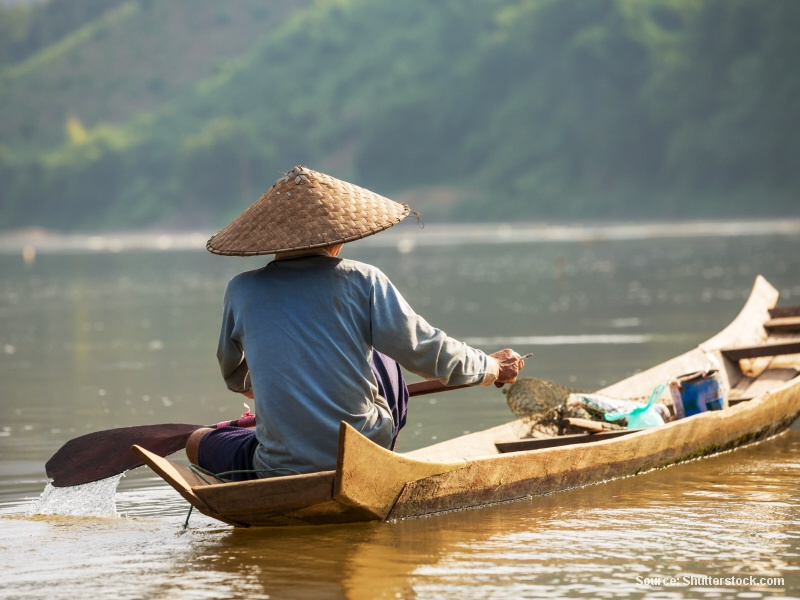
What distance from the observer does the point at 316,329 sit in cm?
505

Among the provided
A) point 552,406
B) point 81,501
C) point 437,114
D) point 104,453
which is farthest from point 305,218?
point 437,114

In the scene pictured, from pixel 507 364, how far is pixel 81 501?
6.70ft

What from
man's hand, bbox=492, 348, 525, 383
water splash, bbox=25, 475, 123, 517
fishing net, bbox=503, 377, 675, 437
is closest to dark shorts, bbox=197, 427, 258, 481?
water splash, bbox=25, 475, 123, 517

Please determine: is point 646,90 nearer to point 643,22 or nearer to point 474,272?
point 643,22

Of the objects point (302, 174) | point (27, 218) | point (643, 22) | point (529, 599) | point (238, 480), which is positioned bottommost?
point (529, 599)

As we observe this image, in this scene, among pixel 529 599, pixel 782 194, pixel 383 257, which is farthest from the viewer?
pixel 782 194

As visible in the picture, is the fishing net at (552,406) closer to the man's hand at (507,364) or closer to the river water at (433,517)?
the river water at (433,517)

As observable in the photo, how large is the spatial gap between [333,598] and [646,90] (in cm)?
6710

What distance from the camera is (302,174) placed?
5.28m

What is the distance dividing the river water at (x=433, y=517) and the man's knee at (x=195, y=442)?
0.31 m

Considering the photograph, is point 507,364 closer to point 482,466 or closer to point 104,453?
point 482,466

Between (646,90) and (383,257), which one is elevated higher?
(646,90)

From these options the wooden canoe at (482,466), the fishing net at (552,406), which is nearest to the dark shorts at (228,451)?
the wooden canoe at (482,466)

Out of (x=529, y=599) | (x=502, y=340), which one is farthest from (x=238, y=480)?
(x=502, y=340)
